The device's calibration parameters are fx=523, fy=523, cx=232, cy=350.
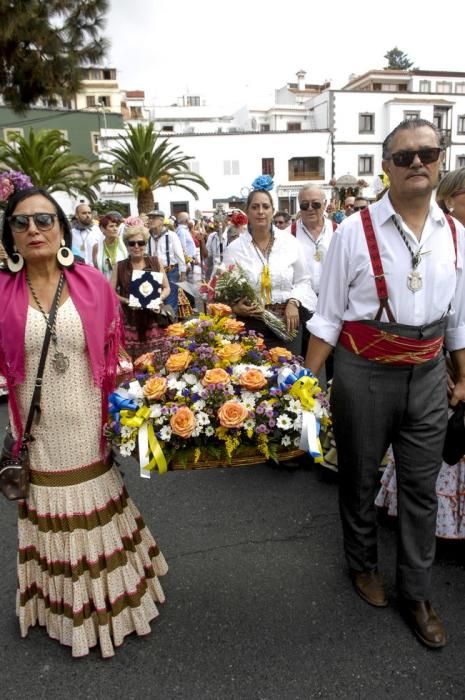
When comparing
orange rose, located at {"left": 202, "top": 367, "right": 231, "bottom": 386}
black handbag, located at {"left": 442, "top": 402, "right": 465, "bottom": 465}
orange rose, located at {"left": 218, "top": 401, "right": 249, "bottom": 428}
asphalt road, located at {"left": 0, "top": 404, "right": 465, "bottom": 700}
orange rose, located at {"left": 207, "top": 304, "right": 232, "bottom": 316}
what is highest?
orange rose, located at {"left": 207, "top": 304, "right": 232, "bottom": 316}

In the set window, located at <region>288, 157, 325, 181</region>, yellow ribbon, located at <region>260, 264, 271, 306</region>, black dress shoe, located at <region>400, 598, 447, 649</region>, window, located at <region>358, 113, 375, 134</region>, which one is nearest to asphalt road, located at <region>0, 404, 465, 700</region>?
black dress shoe, located at <region>400, 598, 447, 649</region>

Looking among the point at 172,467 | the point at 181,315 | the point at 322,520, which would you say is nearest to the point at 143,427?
the point at 172,467

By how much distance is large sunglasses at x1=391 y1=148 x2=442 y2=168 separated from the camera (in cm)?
221

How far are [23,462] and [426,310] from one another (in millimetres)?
1898

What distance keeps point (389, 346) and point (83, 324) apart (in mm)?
1361

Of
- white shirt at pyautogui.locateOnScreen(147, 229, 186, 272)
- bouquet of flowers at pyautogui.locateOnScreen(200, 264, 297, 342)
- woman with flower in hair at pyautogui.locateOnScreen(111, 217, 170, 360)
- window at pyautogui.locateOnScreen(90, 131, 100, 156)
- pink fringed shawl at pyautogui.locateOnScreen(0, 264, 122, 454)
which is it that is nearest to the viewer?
pink fringed shawl at pyautogui.locateOnScreen(0, 264, 122, 454)

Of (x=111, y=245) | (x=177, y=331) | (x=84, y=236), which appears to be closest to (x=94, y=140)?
(x=84, y=236)

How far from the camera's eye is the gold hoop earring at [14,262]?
2277mm

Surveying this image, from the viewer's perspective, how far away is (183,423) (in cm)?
213

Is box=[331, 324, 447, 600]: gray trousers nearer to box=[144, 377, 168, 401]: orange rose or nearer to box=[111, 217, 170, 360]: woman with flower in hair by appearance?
box=[144, 377, 168, 401]: orange rose

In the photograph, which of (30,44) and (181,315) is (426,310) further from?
(30,44)

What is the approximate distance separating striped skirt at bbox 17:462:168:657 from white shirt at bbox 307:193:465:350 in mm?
1401

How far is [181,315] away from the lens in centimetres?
812

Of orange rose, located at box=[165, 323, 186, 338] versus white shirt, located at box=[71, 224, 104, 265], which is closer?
orange rose, located at box=[165, 323, 186, 338]
